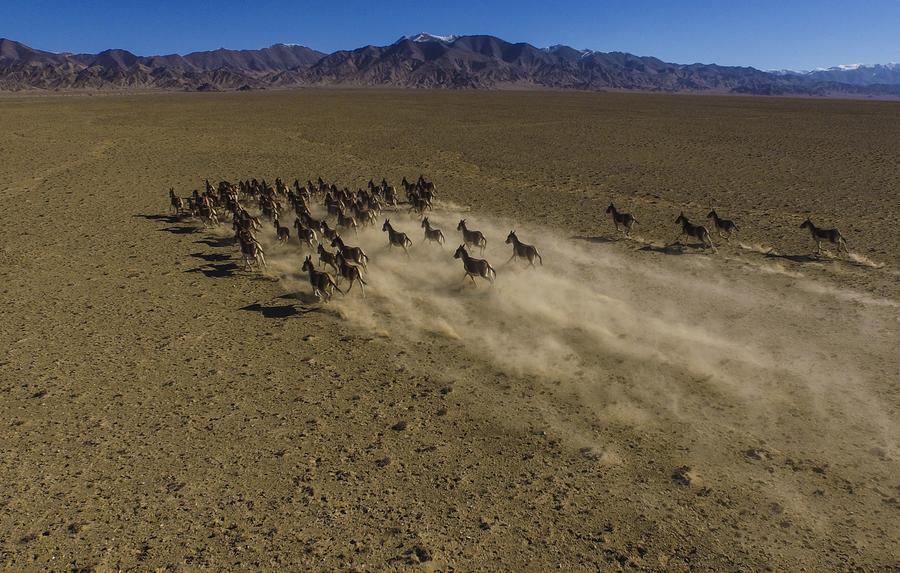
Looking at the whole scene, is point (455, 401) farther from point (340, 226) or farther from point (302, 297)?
point (340, 226)

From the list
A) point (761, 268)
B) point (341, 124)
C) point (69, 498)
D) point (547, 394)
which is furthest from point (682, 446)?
point (341, 124)

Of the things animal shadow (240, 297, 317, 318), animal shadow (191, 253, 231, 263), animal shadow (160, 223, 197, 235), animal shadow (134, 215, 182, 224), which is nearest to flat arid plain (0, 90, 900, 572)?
animal shadow (240, 297, 317, 318)

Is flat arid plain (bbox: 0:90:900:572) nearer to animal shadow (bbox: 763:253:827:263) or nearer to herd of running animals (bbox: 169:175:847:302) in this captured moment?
animal shadow (bbox: 763:253:827:263)

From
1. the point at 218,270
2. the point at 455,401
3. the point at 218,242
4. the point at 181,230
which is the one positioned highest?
the point at 181,230

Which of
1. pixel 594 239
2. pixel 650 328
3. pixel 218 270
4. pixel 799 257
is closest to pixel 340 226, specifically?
pixel 218 270

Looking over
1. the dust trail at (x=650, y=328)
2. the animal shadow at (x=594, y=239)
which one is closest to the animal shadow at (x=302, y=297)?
the dust trail at (x=650, y=328)
